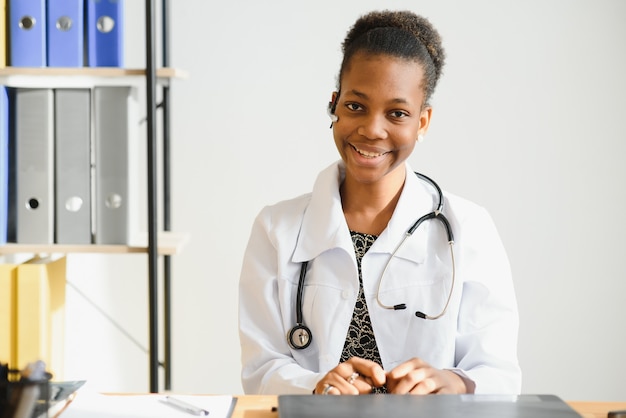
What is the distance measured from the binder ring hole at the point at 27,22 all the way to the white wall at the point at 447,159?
65 centimetres

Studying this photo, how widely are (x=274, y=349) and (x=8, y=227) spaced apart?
2.83ft

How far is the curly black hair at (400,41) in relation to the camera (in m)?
1.49

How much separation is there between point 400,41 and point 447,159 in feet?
3.79

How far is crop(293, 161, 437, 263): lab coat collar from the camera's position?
1.50 meters

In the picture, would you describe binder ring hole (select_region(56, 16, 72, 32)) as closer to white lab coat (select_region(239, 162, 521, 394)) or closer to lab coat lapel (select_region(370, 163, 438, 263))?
white lab coat (select_region(239, 162, 521, 394))

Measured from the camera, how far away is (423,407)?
91 centimetres

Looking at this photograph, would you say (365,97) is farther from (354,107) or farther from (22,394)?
(22,394)

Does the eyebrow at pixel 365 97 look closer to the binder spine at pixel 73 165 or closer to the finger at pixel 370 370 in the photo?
the finger at pixel 370 370

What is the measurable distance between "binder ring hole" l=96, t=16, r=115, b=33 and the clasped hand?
44.0 inches

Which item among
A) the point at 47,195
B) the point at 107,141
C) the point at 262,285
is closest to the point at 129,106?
the point at 107,141

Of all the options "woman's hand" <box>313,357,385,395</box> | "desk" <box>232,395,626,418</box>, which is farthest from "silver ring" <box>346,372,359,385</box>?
"desk" <box>232,395,626,418</box>

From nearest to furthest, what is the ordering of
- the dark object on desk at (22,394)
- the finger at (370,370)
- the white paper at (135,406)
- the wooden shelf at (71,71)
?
the dark object on desk at (22,394) < the white paper at (135,406) < the finger at (370,370) < the wooden shelf at (71,71)

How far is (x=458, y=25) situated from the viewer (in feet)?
8.43


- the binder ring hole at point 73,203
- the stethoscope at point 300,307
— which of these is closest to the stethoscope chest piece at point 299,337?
the stethoscope at point 300,307
